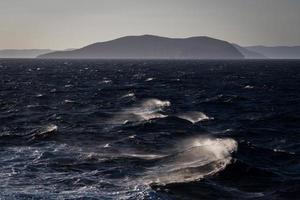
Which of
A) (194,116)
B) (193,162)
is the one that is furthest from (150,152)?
(194,116)

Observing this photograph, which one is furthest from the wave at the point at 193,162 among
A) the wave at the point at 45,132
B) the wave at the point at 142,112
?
the wave at the point at 142,112

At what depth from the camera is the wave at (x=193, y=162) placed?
25.5 m

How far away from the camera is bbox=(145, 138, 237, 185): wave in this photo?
25547 millimetres

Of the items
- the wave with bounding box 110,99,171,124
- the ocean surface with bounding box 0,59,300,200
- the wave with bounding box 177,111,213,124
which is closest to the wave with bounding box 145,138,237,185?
the ocean surface with bounding box 0,59,300,200

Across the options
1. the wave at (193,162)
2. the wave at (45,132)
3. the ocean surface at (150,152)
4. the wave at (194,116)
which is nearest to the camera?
the ocean surface at (150,152)

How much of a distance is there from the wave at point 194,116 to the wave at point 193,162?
12287mm

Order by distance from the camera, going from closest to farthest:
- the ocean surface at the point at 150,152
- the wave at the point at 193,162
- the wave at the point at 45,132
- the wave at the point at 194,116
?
the ocean surface at the point at 150,152 → the wave at the point at 193,162 → the wave at the point at 45,132 → the wave at the point at 194,116

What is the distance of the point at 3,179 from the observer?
25.1 m

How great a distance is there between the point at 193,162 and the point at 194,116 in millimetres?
21848

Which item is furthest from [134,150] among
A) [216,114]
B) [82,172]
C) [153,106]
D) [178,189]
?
[153,106]

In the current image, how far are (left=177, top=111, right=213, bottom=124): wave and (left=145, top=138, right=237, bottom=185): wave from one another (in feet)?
40.3

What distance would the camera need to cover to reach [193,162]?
28734mm

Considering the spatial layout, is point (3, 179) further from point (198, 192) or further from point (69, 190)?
point (198, 192)

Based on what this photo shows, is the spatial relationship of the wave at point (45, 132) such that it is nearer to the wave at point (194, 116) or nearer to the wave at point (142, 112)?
the wave at point (142, 112)
